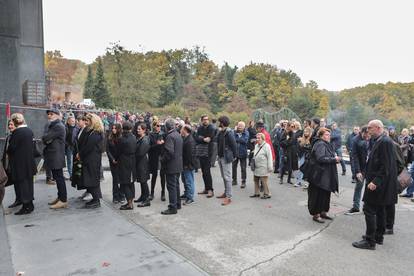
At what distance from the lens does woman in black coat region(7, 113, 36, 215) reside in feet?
21.1

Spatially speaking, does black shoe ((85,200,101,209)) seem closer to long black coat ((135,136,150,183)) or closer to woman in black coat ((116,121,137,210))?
woman in black coat ((116,121,137,210))

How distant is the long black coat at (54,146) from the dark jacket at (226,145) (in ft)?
10.9

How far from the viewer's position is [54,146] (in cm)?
704

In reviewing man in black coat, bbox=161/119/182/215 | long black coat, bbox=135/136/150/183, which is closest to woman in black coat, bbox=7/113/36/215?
long black coat, bbox=135/136/150/183

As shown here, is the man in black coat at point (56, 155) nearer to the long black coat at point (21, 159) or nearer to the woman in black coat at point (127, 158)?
the long black coat at point (21, 159)

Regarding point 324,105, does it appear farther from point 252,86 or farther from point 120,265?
point 120,265

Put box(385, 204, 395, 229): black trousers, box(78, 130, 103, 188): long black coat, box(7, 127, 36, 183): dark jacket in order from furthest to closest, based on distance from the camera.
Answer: box(78, 130, 103, 188): long black coat → box(7, 127, 36, 183): dark jacket → box(385, 204, 395, 229): black trousers

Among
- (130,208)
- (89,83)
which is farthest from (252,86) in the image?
(130,208)

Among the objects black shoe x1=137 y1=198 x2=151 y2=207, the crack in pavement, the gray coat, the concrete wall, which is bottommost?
the crack in pavement

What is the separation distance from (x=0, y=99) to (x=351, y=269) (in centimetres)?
1037

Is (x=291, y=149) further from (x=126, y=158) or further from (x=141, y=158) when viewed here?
(x=126, y=158)

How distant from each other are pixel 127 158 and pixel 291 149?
4.74 metres

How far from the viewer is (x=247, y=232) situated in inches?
227

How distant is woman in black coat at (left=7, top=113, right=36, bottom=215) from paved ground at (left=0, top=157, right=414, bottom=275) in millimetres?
382
